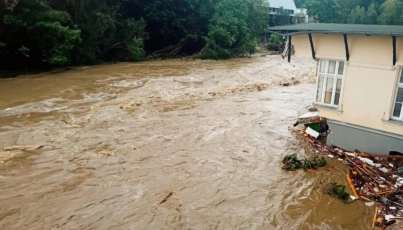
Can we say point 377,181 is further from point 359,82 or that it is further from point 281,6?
point 281,6

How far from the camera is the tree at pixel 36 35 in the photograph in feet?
61.4

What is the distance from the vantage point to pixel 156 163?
8.80 m

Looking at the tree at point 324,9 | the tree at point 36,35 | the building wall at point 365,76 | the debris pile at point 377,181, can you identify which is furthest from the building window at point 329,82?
the tree at point 324,9

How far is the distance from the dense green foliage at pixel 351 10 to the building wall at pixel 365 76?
46404 millimetres

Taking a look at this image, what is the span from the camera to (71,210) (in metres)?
6.50

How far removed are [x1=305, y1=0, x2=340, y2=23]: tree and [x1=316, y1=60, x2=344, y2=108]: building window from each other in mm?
51995

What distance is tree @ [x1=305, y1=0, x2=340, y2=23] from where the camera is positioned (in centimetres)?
5656

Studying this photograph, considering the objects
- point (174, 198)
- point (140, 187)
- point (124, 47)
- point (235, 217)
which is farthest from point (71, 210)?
point (124, 47)

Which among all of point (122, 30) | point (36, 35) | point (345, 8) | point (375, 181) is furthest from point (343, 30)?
point (345, 8)

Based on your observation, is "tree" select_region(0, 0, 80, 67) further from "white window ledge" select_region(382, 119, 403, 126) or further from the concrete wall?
"white window ledge" select_region(382, 119, 403, 126)

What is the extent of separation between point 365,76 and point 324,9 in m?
53.4

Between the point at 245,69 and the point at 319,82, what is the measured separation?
1611 centimetres

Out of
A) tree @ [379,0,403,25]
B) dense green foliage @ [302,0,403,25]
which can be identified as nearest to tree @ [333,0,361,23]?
dense green foliage @ [302,0,403,25]

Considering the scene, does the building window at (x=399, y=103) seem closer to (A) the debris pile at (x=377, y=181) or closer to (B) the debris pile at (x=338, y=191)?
(A) the debris pile at (x=377, y=181)
